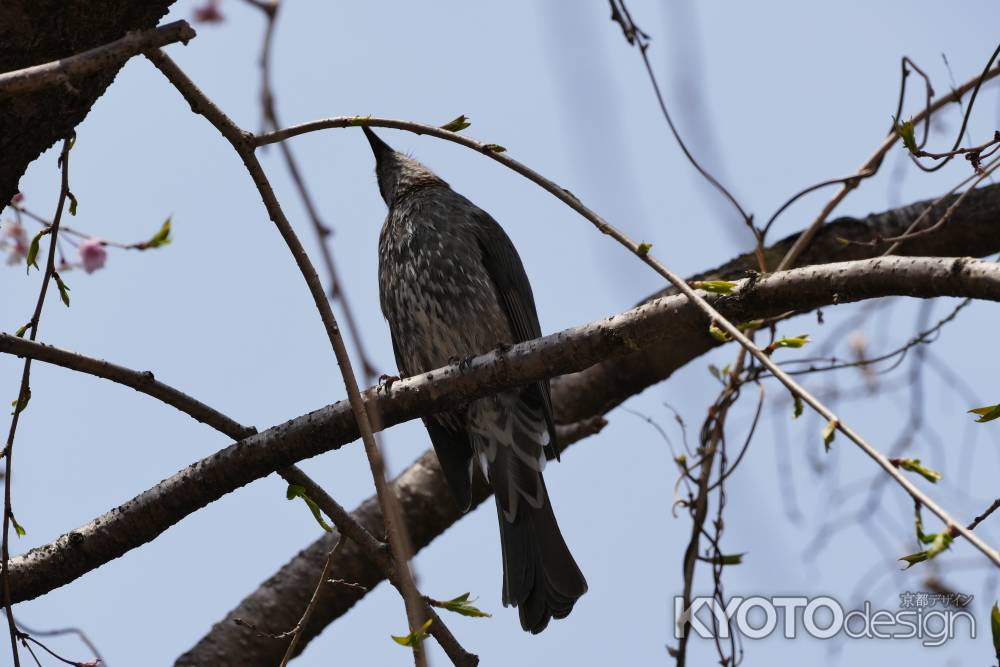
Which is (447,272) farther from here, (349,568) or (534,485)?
(349,568)

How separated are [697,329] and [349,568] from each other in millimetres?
2124

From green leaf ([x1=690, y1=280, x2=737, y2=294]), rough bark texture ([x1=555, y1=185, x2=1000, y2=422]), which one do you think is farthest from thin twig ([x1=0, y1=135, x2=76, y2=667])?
rough bark texture ([x1=555, y1=185, x2=1000, y2=422])

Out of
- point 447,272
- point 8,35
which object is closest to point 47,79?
point 8,35

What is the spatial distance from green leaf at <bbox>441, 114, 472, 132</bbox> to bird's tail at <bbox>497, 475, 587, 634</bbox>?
1.82m

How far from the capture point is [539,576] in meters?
3.65

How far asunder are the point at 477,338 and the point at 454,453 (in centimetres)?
47

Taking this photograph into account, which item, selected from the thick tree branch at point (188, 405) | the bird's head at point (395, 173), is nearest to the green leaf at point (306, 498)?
the thick tree branch at point (188, 405)

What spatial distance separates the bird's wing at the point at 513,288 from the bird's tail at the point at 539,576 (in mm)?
380

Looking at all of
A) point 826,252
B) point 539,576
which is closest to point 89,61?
point 539,576

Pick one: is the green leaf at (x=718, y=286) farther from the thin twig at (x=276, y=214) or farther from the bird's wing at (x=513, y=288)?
the bird's wing at (x=513, y=288)

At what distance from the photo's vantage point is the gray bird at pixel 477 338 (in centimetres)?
400

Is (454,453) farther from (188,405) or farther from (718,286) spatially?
(718,286)

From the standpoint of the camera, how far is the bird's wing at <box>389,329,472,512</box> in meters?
4.03

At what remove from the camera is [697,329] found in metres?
2.45
